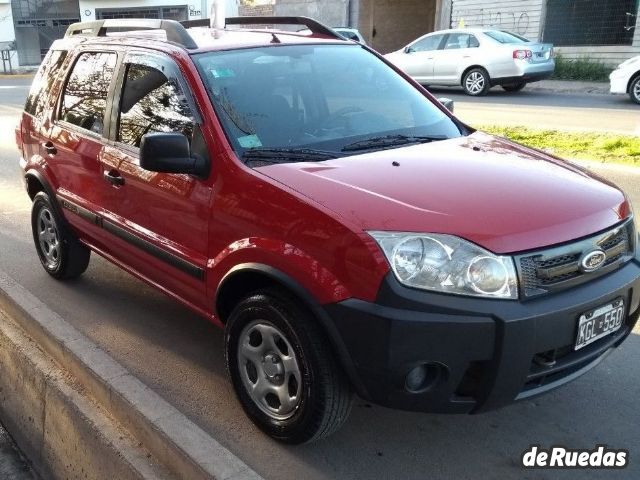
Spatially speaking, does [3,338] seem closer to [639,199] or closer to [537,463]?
[537,463]

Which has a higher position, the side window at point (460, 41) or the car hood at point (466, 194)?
the side window at point (460, 41)

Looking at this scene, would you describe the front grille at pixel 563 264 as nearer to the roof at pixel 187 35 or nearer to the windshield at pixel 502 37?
the roof at pixel 187 35

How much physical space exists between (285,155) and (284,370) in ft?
3.22

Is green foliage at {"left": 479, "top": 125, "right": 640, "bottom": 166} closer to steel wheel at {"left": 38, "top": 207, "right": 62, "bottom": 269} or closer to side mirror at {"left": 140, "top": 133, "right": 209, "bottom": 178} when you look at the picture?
steel wheel at {"left": 38, "top": 207, "right": 62, "bottom": 269}

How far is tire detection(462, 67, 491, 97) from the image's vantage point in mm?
15758

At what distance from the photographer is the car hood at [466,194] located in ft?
7.97

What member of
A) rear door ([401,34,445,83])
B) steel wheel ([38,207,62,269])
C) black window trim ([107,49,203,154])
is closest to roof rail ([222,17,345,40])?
black window trim ([107,49,203,154])

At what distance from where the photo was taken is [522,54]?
15164mm

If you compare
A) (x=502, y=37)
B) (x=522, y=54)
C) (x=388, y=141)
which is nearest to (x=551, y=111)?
(x=522, y=54)

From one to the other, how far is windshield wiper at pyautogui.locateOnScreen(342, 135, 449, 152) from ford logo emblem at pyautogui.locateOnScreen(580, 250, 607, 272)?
3.72ft

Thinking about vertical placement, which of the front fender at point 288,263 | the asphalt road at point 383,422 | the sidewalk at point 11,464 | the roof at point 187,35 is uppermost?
the roof at point 187,35

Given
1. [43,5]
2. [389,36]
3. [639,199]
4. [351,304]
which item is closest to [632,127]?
[639,199]

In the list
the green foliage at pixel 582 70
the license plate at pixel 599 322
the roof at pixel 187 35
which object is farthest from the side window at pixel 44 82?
the green foliage at pixel 582 70

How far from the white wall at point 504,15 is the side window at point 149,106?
19.8 meters
